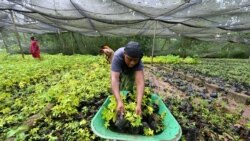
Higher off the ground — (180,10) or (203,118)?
(180,10)

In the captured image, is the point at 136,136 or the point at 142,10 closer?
the point at 136,136

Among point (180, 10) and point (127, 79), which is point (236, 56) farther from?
point (127, 79)

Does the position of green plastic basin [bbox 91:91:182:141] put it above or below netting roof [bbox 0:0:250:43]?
below

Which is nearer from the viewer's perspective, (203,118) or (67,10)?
(203,118)

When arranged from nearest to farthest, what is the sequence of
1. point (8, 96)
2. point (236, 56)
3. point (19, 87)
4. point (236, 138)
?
point (236, 138), point (8, 96), point (19, 87), point (236, 56)

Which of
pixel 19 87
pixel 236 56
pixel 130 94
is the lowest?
pixel 236 56

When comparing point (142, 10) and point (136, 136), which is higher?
point (142, 10)

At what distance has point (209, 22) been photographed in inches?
372

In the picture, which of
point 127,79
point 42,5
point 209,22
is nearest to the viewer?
point 127,79

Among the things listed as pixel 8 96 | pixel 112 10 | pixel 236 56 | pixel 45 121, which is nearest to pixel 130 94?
pixel 45 121

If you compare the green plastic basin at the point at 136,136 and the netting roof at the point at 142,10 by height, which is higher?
the netting roof at the point at 142,10

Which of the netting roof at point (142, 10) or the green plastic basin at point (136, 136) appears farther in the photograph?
the netting roof at point (142, 10)

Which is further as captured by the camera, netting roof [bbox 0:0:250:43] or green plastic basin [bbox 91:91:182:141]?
netting roof [bbox 0:0:250:43]

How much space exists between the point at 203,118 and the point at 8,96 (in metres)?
3.48
